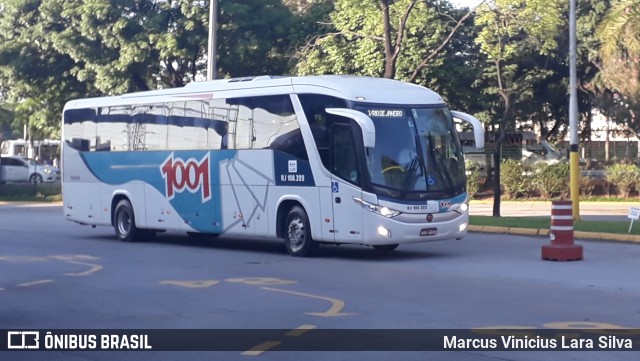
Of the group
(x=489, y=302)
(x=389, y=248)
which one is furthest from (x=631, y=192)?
(x=489, y=302)

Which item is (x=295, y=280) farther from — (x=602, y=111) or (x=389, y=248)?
(x=602, y=111)

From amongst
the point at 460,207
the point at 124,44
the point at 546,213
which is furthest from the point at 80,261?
the point at 124,44

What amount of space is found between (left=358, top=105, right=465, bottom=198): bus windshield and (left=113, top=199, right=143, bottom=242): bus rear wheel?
7793 millimetres

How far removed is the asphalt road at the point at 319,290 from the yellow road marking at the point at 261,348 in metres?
0.04

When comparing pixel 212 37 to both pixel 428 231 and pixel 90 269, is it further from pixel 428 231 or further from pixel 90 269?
pixel 428 231

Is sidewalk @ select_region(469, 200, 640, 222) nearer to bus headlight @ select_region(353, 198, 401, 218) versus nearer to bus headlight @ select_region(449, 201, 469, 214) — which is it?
bus headlight @ select_region(449, 201, 469, 214)

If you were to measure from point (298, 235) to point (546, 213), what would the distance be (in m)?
15.7

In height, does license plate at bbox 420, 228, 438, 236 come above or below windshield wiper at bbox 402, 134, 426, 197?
below

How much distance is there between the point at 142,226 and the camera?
76.2 ft

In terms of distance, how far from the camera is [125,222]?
2388 cm

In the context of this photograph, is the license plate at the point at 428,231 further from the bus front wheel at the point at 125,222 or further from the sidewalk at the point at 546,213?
the bus front wheel at the point at 125,222

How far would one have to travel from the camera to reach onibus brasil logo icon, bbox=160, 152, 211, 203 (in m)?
21.5

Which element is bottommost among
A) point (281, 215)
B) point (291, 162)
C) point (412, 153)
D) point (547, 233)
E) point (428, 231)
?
point (547, 233)

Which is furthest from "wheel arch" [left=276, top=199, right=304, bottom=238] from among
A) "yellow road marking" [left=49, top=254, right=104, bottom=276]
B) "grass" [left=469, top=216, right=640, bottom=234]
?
"grass" [left=469, top=216, right=640, bottom=234]
